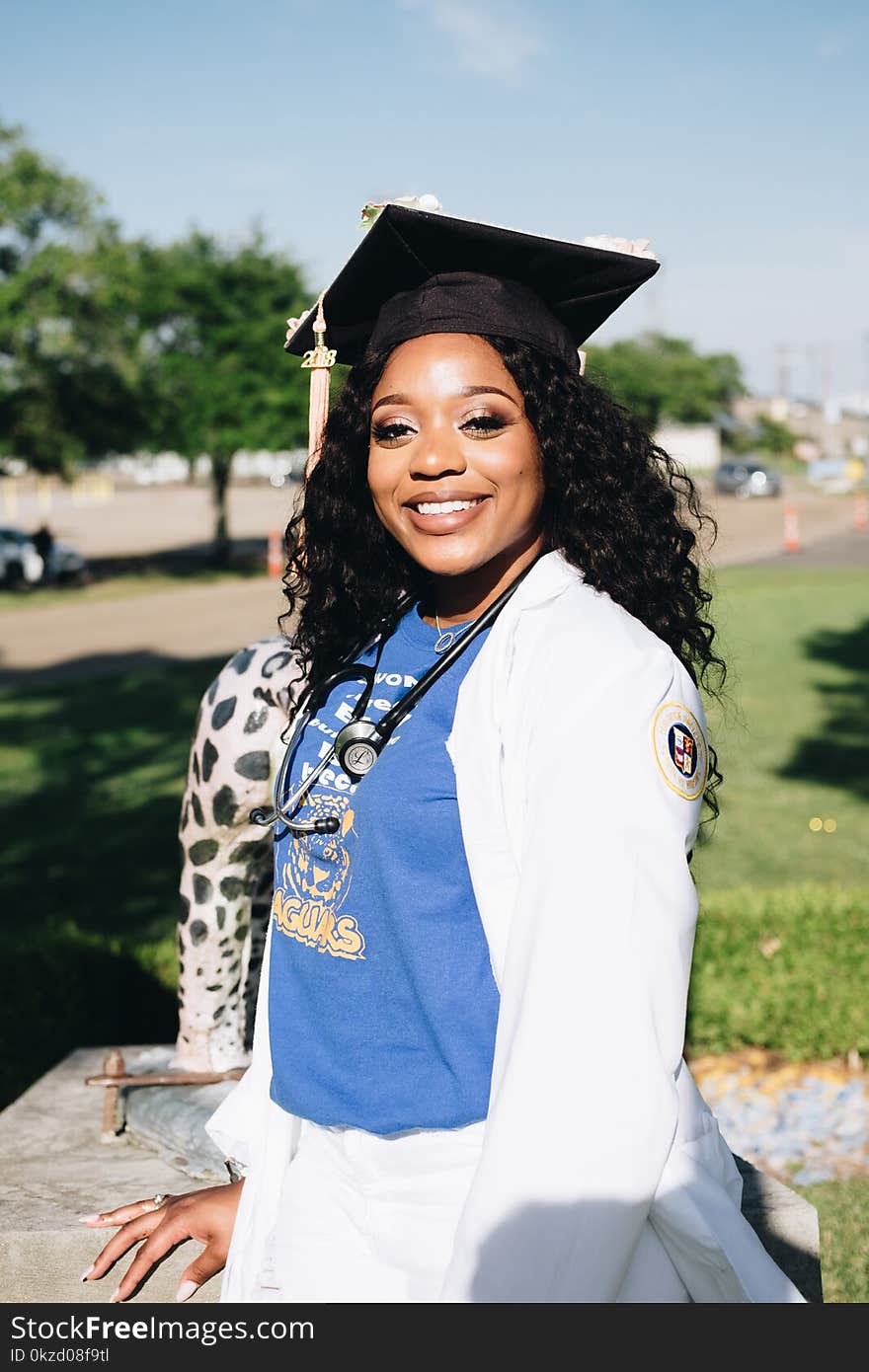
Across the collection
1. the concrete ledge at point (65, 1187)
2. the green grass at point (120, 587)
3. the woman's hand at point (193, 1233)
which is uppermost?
the woman's hand at point (193, 1233)

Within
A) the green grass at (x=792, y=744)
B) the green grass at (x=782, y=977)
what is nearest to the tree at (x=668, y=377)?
the green grass at (x=792, y=744)

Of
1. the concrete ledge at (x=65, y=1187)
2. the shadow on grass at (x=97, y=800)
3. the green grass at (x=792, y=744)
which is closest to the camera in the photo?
the concrete ledge at (x=65, y=1187)

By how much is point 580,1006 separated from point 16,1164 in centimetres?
206

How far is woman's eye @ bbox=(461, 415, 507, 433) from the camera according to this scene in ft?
6.33

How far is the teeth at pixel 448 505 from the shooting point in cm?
195

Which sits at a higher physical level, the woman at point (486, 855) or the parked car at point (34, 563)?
the woman at point (486, 855)

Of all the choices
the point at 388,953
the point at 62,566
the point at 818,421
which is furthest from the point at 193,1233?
the point at 818,421

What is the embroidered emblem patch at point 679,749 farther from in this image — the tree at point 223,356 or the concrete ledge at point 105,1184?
the tree at point 223,356

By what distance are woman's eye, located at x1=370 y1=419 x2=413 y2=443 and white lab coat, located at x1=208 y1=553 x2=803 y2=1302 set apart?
19.9 inches

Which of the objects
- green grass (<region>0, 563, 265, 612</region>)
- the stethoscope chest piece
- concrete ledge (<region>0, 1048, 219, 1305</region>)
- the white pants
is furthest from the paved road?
concrete ledge (<region>0, 1048, 219, 1305</region>)

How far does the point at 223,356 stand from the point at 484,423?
25.6m

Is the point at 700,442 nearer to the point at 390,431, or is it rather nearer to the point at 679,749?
the point at 390,431

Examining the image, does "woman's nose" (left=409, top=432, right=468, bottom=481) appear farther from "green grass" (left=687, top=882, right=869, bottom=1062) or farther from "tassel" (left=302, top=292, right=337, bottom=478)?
"green grass" (left=687, top=882, right=869, bottom=1062)

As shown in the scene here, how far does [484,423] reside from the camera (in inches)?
76.2
